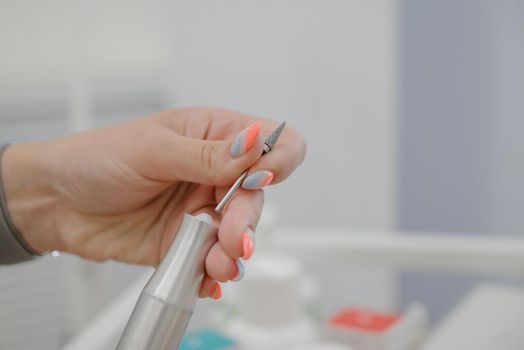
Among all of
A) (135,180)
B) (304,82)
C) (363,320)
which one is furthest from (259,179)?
(304,82)

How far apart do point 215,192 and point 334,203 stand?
88cm

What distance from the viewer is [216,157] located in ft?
1.35

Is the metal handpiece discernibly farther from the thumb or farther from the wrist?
the wrist

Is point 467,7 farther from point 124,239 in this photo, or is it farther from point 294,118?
point 124,239

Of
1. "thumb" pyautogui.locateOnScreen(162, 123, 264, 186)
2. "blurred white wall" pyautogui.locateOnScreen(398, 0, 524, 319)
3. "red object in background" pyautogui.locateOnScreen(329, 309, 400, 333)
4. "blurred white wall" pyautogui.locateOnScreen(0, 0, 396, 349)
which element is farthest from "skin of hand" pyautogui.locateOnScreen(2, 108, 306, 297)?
"blurred white wall" pyautogui.locateOnScreen(398, 0, 524, 319)

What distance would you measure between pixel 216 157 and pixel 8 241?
A: 0.23m

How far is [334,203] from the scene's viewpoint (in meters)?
1.37

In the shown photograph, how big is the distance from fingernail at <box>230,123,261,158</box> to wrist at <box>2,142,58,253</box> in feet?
0.72

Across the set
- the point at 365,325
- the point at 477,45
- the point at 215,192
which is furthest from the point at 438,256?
the point at 477,45

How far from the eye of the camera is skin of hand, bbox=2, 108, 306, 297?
1.37 ft

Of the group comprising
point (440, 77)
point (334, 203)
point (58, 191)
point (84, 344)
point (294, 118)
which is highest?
point (440, 77)

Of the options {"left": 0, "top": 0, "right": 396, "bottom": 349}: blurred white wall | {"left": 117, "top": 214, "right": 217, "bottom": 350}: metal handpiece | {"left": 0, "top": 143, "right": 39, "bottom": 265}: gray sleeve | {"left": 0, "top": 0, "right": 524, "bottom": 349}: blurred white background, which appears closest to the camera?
{"left": 117, "top": 214, "right": 217, "bottom": 350}: metal handpiece

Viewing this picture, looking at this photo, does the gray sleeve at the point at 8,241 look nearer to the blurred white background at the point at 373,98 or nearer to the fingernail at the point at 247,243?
the fingernail at the point at 247,243

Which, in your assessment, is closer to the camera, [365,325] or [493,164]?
[365,325]
